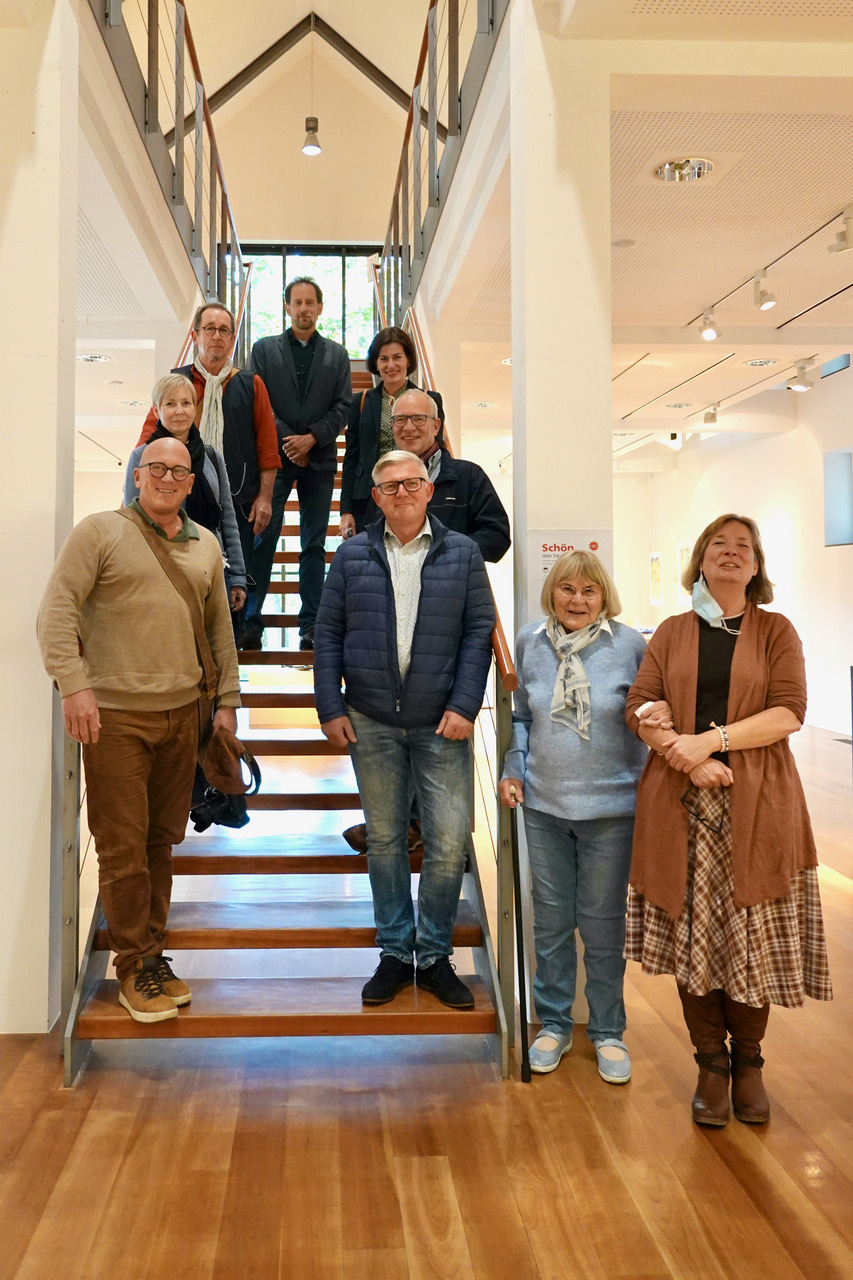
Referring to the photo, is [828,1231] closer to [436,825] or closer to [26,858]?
[436,825]

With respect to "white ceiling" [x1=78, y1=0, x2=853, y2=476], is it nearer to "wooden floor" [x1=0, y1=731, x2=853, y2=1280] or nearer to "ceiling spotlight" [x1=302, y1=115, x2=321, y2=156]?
"ceiling spotlight" [x1=302, y1=115, x2=321, y2=156]

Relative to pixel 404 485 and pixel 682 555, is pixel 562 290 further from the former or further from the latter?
pixel 682 555

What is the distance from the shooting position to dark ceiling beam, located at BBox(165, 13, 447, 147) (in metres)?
12.8

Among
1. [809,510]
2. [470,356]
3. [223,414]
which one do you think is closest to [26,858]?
[223,414]

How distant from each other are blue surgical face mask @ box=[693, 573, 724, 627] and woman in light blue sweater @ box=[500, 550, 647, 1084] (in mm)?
264

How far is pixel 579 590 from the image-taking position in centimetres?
296

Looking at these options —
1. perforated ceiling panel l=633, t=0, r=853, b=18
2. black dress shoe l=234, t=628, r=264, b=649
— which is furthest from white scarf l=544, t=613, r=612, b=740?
perforated ceiling panel l=633, t=0, r=853, b=18

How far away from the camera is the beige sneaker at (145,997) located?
2.88m

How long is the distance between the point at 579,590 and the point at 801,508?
9.61m

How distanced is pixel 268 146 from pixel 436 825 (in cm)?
1349

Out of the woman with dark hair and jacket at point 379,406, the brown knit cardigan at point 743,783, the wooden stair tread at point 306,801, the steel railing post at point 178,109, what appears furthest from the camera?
the steel railing post at point 178,109

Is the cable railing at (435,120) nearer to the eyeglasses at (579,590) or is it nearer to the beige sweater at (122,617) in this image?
the eyeglasses at (579,590)

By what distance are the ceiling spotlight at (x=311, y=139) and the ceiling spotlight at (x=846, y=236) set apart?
29.9ft

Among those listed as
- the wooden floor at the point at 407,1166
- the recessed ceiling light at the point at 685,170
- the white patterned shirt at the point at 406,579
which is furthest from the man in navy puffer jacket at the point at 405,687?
the recessed ceiling light at the point at 685,170
